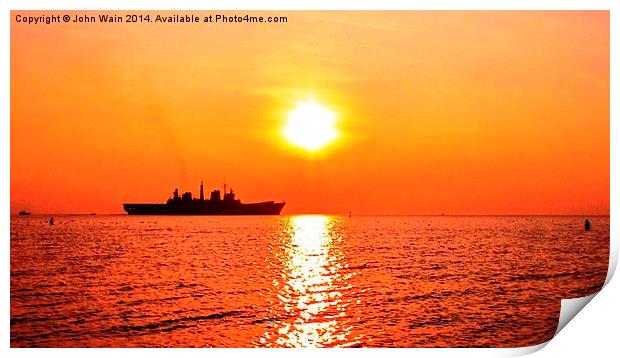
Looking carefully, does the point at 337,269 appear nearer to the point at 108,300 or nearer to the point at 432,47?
the point at 108,300

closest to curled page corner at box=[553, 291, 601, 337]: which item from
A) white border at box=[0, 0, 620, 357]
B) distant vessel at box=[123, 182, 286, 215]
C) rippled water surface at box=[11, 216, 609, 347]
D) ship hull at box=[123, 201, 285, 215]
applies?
white border at box=[0, 0, 620, 357]

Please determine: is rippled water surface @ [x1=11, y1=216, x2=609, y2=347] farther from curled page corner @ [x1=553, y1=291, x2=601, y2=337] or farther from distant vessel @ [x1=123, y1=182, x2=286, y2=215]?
distant vessel @ [x1=123, y1=182, x2=286, y2=215]

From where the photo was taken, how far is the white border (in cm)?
595

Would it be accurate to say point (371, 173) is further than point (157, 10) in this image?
Yes

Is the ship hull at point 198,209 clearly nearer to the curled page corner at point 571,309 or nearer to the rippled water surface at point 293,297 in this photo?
the rippled water surface at point 293,297

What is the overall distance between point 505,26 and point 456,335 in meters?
4.11

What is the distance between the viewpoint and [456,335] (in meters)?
7.68
